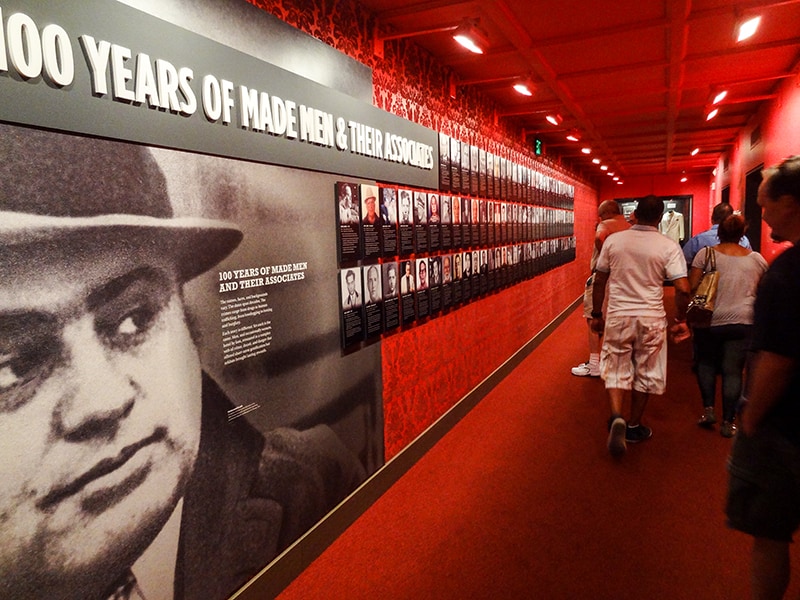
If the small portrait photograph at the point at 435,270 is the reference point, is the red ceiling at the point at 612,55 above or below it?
above

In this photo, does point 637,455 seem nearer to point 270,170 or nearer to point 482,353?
point 482,353

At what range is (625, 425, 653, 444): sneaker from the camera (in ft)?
12.1

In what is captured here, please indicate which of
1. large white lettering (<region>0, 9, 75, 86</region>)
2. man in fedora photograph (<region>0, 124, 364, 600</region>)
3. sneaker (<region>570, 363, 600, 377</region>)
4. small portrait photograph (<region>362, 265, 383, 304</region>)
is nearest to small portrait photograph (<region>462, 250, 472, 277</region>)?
small portrait photograph (<region>362, 265, 383, 304</region>)

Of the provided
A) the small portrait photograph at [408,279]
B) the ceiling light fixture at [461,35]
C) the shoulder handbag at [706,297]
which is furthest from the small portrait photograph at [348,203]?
the shoulder handbag at [706,297]

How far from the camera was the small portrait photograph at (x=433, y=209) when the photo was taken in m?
3.56

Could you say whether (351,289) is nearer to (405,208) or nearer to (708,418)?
(405,208)

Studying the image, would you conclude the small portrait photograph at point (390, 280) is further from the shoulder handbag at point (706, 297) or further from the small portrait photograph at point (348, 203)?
the shoulder handbag at point (706, 297)

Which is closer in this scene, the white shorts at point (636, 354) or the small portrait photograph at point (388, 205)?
the small portrait photograph at point (388, 205)

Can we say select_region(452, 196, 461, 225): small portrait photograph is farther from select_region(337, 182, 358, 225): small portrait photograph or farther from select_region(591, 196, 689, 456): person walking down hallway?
select_region(337, 182, 358, 225): small portrait photograph

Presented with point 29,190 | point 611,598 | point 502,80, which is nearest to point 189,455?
point 29,190

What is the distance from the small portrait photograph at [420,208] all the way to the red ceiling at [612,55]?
1008mm

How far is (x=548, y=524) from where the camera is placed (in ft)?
8.80

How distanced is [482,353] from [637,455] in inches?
64.5

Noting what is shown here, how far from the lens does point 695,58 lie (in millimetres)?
4117
